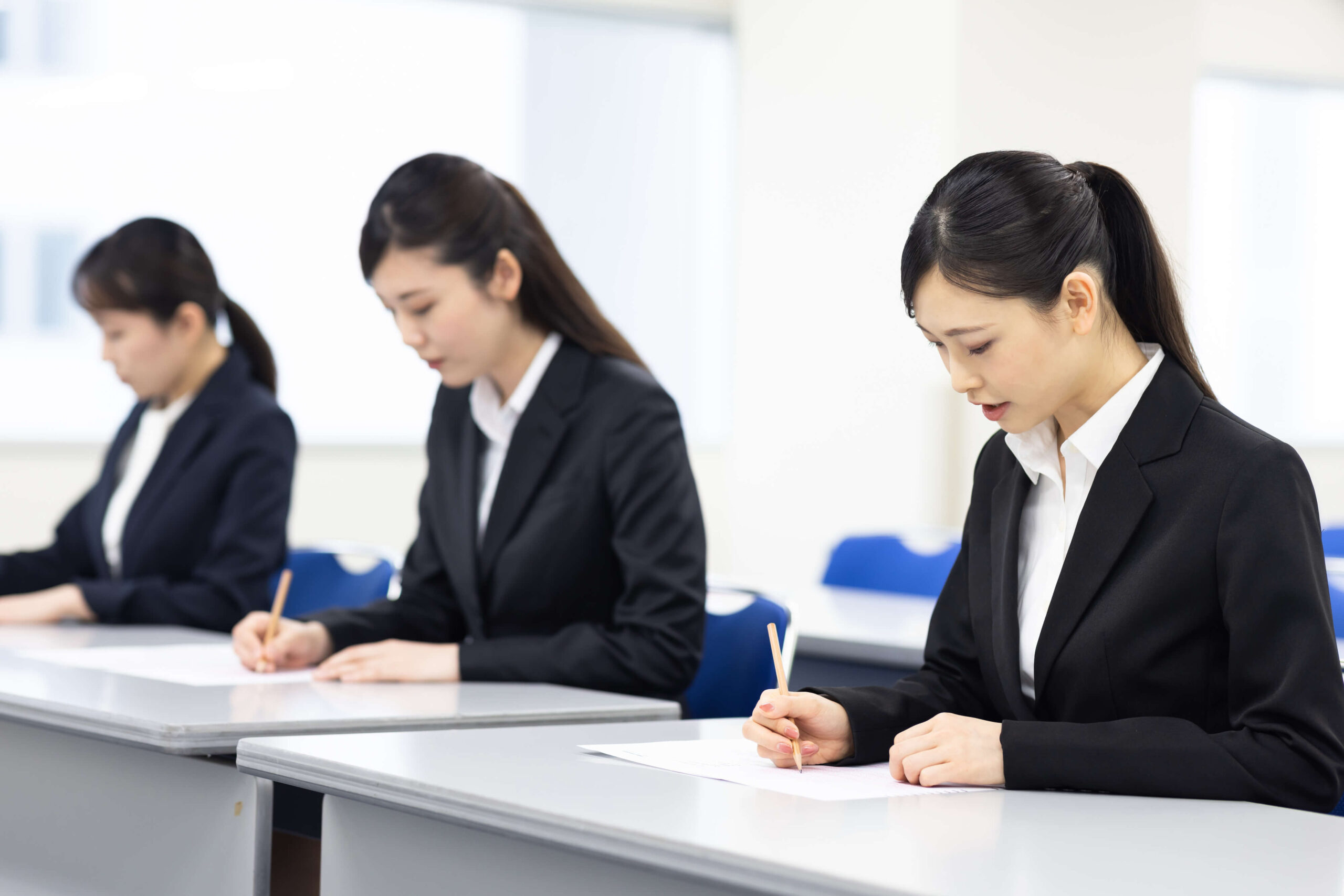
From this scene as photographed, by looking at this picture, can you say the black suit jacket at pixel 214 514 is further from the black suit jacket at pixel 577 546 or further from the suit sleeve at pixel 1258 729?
the suit sleeve at pixel 1258 729

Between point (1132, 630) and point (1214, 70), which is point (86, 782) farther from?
point (1214, 70)

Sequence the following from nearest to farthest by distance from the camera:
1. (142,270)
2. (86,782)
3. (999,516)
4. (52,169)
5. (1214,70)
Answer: (999,516) < (86,782) < (142,270) < (52,169) < (1214,70)

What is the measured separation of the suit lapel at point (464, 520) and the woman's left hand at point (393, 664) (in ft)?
0.65

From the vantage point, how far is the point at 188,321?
280 centimetres

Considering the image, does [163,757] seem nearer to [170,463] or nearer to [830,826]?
[830,826]

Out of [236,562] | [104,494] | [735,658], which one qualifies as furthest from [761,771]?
[104,494]

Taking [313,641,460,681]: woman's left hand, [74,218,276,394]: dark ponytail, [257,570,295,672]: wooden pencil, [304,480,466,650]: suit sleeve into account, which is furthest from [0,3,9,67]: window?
[313,641,460,681]: woman's left hand

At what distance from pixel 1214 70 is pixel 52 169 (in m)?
4.50

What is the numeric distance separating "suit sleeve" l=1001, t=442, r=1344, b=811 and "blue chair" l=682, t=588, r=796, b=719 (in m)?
0.75

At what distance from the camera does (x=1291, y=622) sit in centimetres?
127

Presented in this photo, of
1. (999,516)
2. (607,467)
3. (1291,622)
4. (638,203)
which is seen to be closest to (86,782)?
(607,467)

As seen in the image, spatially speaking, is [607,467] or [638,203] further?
[638,203]

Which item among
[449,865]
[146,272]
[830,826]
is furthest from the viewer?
[146,272]

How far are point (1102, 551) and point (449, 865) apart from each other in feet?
2.05
